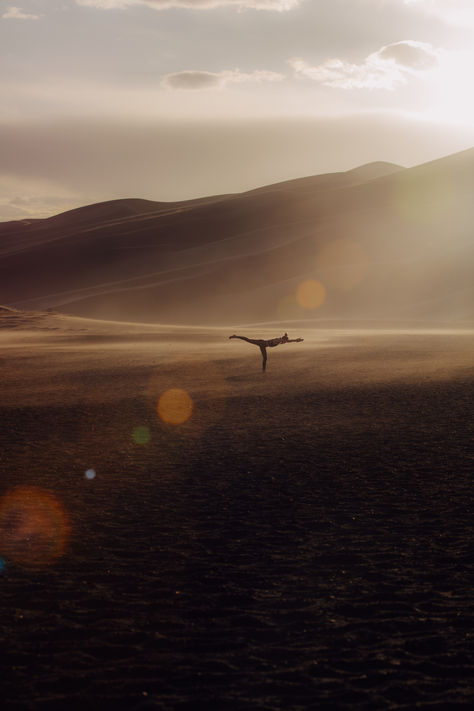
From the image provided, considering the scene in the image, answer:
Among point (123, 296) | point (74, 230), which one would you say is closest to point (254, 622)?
point (123, 296)

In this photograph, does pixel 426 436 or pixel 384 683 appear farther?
pixel 426 436

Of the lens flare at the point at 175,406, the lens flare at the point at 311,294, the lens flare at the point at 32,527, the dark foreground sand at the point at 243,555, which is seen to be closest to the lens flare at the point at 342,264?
the lens flare at the point at 311,294

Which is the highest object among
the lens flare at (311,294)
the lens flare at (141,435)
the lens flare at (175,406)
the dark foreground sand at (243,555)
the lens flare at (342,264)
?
the lens flare at (342,264)

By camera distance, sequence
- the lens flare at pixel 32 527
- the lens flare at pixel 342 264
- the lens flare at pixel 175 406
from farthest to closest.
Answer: the lens flare at pixel 342 264
the lens flare at pixel 175 406
the lens flare at pixel 32 527

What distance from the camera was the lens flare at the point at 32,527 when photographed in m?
8.34

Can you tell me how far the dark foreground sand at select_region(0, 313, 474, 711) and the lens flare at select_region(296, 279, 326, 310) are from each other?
47.5 m

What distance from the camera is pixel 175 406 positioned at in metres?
18.2

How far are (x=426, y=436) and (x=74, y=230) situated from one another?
13869 centimetres

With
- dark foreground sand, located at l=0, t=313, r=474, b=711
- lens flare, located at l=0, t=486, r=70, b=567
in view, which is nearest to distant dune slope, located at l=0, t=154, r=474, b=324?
dark foreground sand, located at l=0, t=313, r=474, b=711

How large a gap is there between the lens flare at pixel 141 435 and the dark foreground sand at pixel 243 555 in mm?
44

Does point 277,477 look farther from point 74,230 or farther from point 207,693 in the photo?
point 74,230

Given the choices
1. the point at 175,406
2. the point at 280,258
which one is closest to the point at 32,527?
the point at 175,406

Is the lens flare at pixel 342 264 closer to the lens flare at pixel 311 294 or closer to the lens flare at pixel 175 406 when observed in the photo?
the lens flare at pixel 311 294

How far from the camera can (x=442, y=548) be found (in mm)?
8234
